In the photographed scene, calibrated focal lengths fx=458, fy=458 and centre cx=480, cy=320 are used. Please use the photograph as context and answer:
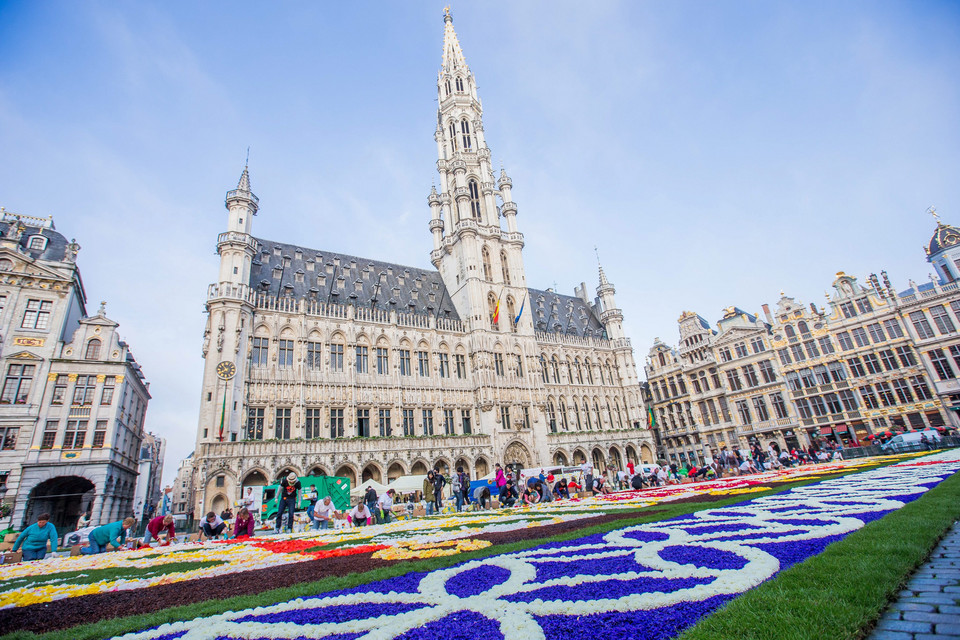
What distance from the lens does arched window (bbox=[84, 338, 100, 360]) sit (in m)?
29.7

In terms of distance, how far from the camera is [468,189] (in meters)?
47.8

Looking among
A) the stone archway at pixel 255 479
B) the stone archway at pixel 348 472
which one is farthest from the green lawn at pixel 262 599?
the stone archway at pixel 348 472

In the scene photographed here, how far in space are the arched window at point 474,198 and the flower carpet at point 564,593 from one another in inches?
1753

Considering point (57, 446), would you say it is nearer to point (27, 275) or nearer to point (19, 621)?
point (27, 275)

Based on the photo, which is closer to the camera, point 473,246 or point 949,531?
point 949,531

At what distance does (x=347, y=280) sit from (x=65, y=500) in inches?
938

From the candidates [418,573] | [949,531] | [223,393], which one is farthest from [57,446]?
[949,531]

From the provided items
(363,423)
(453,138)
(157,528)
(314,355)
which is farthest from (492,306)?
(157,528)

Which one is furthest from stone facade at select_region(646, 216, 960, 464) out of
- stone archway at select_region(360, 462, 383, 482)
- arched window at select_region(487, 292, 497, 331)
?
stone archway at select_region(360, 462, 383, 482)

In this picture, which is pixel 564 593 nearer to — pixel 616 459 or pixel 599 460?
pixel 599 460

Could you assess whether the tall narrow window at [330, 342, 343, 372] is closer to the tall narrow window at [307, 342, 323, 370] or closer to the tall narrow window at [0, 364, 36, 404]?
the tall narrow window at [307, 342, 323, 370]

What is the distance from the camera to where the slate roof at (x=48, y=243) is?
30656 millimetres

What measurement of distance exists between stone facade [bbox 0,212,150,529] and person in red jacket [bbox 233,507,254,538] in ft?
66.4

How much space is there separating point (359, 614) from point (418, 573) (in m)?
1.84
